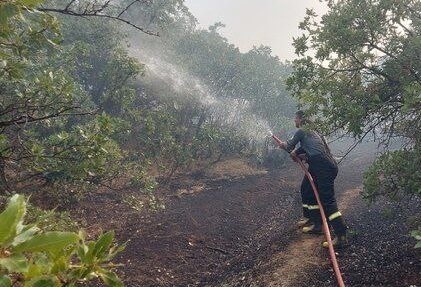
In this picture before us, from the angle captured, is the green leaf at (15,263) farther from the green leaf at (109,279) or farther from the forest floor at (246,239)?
the forest floor at (246,239)

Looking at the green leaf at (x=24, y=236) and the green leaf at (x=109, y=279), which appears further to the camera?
the green leaf at (x=109, y=279)

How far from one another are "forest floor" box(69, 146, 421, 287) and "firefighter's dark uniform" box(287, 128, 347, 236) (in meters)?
0.46

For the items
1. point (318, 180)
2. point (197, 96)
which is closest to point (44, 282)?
point (318, 180)

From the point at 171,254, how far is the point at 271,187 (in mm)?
6875

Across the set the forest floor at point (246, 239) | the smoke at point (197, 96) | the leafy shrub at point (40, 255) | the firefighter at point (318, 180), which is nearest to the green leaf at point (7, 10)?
the leafy shrub at point (40, 255)

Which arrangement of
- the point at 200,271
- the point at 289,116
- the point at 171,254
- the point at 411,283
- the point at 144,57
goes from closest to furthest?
the point at 411,283 → the point at 200,271 → the point at 171,254 → the point at 144,57 → the point at 289,116

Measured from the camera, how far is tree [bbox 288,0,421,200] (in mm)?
5547

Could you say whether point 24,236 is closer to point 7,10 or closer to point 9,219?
point 9,219

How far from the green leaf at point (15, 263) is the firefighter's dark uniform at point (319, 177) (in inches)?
223

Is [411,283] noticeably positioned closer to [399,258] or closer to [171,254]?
[399,258]

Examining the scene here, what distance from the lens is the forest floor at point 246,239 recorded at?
16.3 feet

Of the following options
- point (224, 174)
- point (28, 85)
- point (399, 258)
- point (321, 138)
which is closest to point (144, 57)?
point (224, 174)

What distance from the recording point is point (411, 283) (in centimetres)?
402

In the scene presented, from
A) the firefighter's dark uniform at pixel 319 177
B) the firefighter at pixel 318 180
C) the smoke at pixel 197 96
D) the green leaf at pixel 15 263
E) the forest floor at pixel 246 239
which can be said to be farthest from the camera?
the smoke at pixel 197 96
